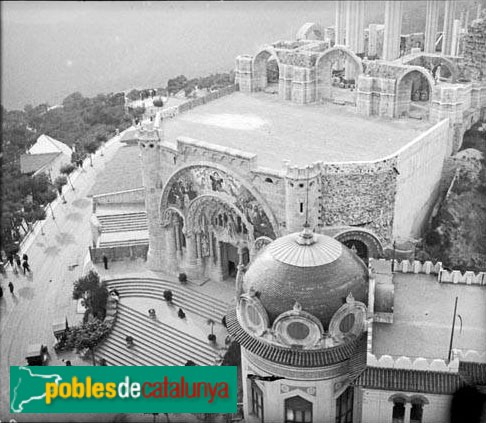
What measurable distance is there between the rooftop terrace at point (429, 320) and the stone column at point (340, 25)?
2643 cm

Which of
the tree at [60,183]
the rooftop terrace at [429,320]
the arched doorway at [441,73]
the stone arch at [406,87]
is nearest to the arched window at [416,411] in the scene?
the rooftop terrace at [429,320]

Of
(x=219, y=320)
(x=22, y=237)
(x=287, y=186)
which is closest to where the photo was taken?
(x=287, y=186)

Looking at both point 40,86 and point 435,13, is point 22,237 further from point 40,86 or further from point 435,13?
point 435,13

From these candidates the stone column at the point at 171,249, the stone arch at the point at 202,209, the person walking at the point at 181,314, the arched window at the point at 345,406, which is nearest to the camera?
the arched window at the point at 345,406

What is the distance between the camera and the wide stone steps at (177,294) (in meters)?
28.6

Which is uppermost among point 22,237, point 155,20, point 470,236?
point 155,20

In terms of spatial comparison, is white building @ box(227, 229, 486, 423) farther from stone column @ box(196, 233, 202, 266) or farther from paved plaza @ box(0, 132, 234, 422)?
stone column @ box(196, 233, 202, 266)

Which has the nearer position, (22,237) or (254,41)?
(254,41)

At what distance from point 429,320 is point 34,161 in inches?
1368

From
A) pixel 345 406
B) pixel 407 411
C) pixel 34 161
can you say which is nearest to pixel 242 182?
pixel 345 406

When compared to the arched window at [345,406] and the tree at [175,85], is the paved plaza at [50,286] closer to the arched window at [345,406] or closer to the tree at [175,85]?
the arched window at [345,406]

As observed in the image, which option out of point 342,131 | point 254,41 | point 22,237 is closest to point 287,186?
point 342,131

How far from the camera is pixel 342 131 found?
100 ft

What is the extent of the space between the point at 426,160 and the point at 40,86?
705 inches
